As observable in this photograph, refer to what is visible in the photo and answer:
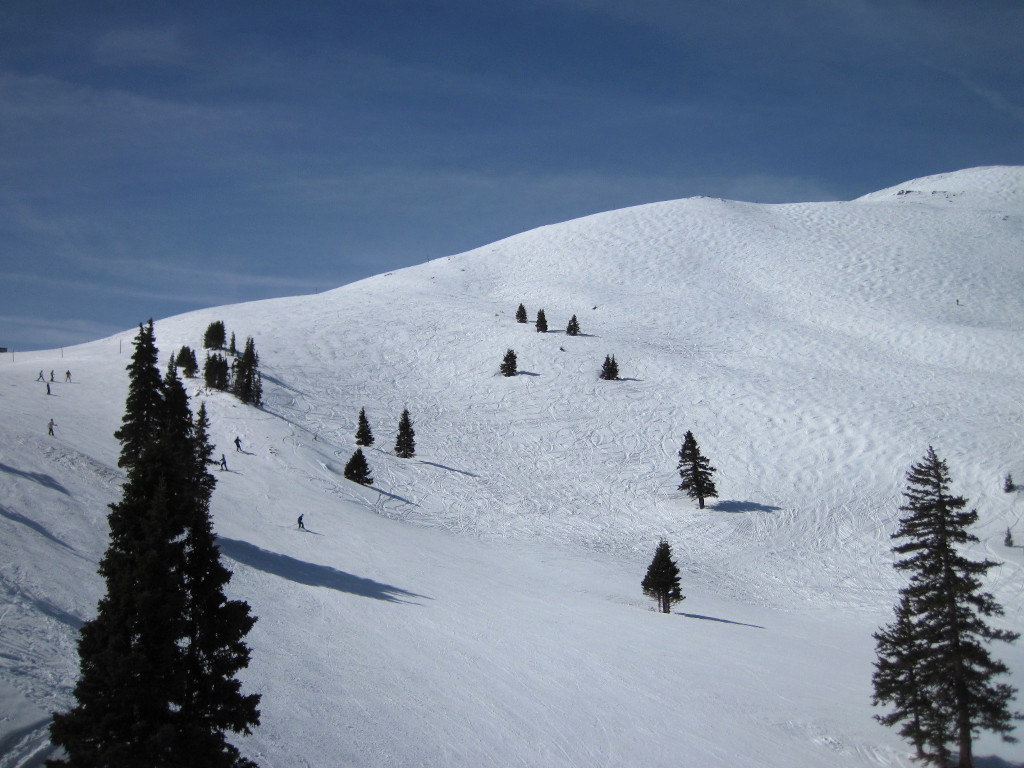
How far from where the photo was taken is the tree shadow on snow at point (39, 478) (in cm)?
2597

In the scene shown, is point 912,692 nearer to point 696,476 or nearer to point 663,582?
point 663,582

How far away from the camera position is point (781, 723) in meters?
19.3

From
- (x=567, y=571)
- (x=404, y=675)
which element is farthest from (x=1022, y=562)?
(x=404, y=675)

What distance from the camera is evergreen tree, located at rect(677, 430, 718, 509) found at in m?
46.3

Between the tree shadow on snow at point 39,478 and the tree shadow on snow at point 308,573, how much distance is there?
6.45 meters

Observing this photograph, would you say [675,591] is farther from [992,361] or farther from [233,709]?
[992,361]

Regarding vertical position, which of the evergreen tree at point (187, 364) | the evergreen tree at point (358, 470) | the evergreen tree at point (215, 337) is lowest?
the evergreen tree at point (358, 470)

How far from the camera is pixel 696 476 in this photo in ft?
152

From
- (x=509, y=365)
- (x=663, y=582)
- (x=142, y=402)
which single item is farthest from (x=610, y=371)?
(x=142, y=402)

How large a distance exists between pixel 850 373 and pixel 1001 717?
58.6 m

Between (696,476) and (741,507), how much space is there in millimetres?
3944

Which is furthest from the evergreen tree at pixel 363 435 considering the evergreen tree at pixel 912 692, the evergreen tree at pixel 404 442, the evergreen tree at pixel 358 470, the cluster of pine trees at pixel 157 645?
the cluster of pine trees at pixel 157 645

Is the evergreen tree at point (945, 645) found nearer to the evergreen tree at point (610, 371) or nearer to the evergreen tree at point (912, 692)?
the evergreen tree at point (912, 692)

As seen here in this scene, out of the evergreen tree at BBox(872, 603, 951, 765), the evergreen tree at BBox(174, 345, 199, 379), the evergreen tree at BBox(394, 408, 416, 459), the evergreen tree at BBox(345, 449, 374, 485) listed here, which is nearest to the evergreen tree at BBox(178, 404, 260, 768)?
the evergreen tree at BBox(872, 603, 951, 765)
